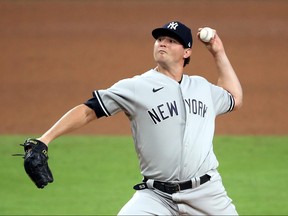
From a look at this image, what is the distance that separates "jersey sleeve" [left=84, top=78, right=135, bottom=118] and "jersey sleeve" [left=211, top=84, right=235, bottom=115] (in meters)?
0.72

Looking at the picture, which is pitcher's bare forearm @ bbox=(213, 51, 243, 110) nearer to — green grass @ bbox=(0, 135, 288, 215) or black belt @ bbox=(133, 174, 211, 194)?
black belt @ bbox=(133, 174, 211, 194)

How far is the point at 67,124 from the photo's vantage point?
527 centimetres

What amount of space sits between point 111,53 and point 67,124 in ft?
36.5

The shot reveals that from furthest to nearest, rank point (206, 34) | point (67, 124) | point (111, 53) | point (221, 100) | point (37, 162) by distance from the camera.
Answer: point (111, 53) → point (206, 34) → point (221, 100) → point (67, 124) → point (37, 162)

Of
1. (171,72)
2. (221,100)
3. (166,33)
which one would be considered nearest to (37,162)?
(171,72)

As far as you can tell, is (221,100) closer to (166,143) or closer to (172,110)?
(172,110)

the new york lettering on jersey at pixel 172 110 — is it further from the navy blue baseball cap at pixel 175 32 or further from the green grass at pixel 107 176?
the green grass at pixel 107 176

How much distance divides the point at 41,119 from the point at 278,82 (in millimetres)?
4514

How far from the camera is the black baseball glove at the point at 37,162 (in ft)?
16.6

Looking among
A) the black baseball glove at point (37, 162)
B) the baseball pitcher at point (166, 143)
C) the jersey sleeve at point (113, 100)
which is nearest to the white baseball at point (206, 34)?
the baseball pitcher at point (166, 143)

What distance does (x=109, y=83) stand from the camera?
1439 cm

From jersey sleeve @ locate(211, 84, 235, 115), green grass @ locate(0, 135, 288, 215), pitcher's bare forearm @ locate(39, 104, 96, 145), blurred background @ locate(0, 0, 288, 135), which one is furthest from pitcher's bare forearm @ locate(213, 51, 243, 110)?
blurred background @ locate(0, 0, 288, 135)

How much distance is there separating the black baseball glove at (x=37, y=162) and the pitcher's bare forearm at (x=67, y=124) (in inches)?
3.2

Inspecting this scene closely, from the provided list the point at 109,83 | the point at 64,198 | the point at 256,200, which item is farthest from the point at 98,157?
the point at 109,83
